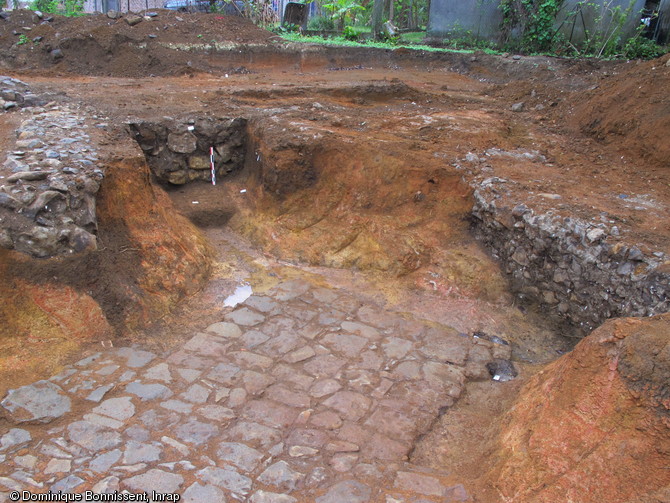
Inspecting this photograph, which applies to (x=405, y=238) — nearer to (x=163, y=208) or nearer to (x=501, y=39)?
(x=163, y=208)

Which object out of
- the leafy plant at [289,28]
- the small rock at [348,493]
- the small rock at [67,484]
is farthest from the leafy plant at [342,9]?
the small rock at [67,484]

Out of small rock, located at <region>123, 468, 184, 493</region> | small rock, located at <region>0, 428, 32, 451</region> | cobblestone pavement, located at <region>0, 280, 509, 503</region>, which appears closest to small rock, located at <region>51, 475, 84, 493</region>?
cobblestone pavement, located at <region>0, 280, 509, 503</region>

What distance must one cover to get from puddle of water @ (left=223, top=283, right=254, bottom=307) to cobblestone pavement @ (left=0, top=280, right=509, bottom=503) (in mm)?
137

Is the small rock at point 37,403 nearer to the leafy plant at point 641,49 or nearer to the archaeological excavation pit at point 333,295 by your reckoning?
the archaeological excavation pit at point 333,295

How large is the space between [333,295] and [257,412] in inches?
74.8

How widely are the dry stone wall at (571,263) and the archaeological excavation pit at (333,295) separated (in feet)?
0.07

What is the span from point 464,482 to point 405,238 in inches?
125

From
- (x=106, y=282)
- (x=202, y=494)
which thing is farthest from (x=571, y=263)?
(x=106, y=282)

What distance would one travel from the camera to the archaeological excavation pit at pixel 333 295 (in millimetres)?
3143

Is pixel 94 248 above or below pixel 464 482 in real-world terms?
above

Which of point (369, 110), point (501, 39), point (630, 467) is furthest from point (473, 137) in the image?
point (501, 39)

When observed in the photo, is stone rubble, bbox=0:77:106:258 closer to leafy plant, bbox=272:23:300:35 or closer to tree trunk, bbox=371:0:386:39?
leafy plant, bbox=272:23:300:35

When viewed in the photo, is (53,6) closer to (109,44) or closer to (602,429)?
(109,44)

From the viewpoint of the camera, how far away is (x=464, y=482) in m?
3.25
